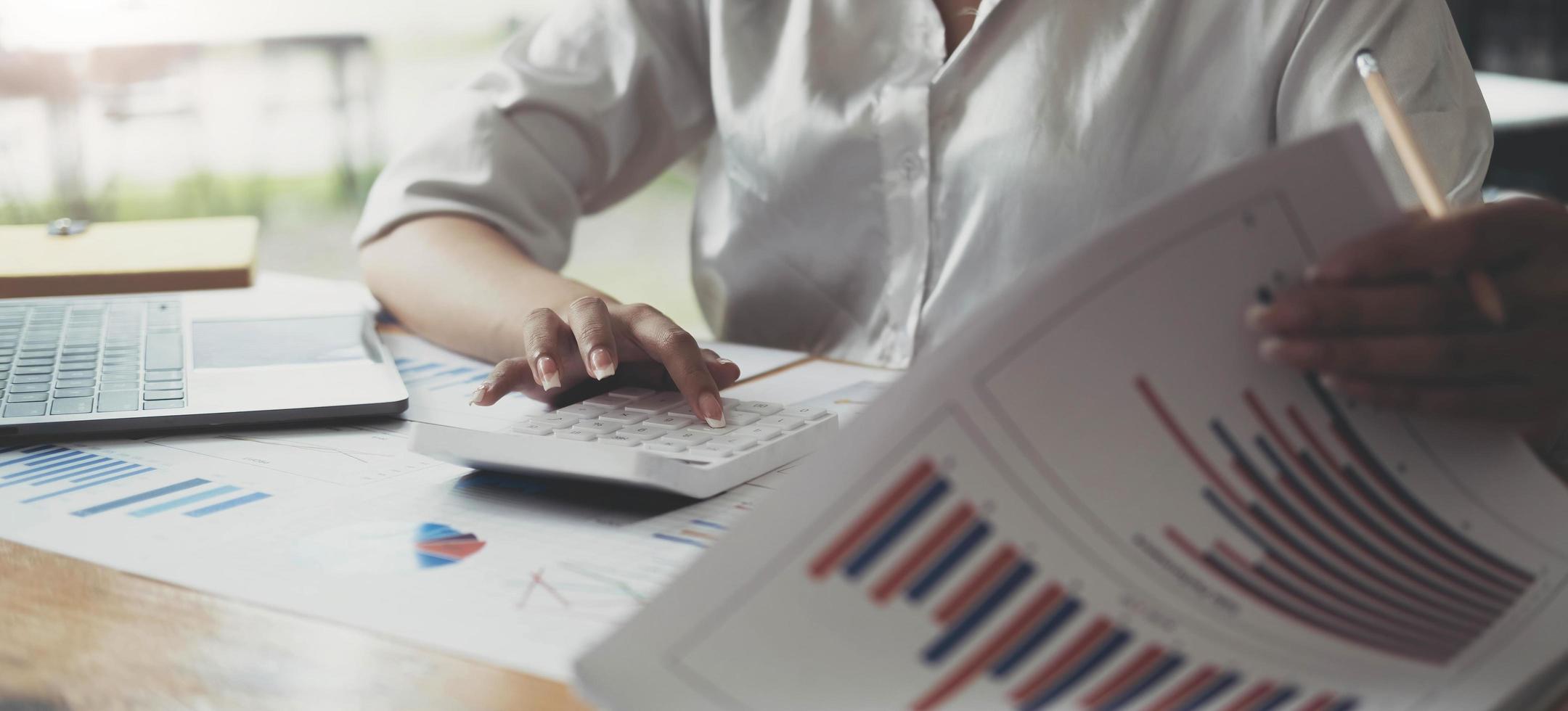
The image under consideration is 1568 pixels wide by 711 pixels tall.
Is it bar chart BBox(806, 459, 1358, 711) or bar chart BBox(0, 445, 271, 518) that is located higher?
bar chart BBox(806, 459, 1358, 711)

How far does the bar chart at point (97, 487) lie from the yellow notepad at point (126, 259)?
1.08 ft

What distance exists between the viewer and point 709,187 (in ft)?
3.16

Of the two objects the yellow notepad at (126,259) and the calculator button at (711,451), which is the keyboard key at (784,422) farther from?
the yellow notepad at (126,259)

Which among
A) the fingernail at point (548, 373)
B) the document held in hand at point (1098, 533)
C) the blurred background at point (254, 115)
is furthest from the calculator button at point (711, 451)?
the blurred background at point (254, 115)

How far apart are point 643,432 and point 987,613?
275 mm

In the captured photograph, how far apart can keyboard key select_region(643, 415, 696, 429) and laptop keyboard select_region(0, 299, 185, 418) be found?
0.23 meters

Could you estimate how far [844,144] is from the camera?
32.8 inches

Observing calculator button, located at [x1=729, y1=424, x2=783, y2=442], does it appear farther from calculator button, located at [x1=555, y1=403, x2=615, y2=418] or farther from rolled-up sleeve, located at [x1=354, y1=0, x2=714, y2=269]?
rolled-up sleeve, located at [x1=354, y1=0, x2=714, y2=269]

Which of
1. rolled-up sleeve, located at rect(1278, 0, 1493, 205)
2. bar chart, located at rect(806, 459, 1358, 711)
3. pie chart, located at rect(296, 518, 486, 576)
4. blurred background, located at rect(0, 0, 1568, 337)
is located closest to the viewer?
bar chart, located at rect(806, 459, 1358, 711)

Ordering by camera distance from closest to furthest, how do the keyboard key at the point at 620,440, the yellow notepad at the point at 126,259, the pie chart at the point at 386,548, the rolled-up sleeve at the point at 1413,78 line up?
the pie chart at the point at 386,548 < the keyboard key at the point at 620,440 < the rolled-up sleeve at the point at 1413,78 < the yellow notepad at the point at 126,259

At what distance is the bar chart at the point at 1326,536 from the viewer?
31 cm

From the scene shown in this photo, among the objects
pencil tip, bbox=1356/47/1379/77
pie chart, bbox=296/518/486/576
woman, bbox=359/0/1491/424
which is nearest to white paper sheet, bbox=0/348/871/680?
pie chart, bbox=296/518/486/576

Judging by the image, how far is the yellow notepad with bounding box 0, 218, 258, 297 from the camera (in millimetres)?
859

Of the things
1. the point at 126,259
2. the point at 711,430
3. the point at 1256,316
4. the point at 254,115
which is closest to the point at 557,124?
the point at 126,259
